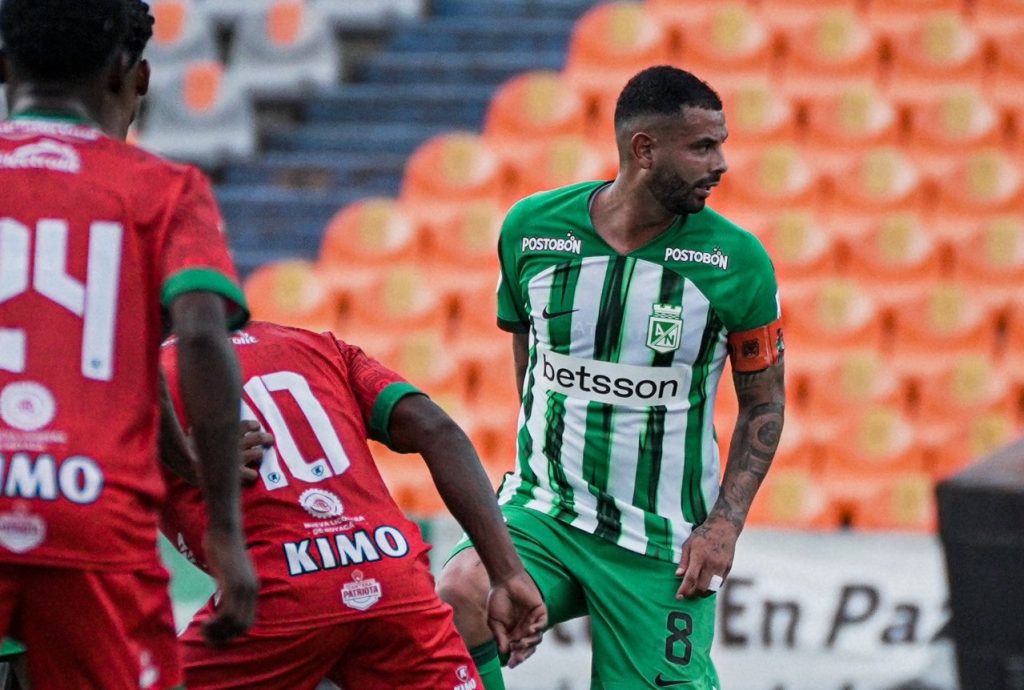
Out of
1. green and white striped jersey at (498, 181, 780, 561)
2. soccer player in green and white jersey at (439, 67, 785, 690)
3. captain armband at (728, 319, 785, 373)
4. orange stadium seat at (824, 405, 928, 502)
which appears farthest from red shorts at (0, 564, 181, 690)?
orange stadium seat at (824, 405, 928, 502)

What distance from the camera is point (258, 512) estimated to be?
3484 millimetres

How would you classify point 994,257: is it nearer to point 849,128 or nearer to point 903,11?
point 849,128

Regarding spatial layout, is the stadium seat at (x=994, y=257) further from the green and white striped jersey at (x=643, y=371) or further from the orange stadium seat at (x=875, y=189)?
the green and white striped jersey at (x=643, y=371)

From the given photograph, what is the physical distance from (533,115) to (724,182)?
1.30 meters

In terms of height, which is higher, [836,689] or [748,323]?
[748,323]

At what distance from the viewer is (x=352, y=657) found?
3.59 m

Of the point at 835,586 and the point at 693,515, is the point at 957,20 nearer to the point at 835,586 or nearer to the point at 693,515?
the point at 835,586

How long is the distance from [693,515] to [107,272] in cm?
188

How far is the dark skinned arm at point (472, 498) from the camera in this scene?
3.51m

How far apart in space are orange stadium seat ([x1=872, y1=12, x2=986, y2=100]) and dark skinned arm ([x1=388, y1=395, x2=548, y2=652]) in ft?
21.0

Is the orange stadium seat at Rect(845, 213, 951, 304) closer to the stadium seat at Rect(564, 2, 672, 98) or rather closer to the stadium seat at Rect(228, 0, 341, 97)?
the stadium seat at Rect(564, 2, 672, 98)

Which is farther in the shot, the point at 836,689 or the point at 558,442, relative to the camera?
the point at 836,689

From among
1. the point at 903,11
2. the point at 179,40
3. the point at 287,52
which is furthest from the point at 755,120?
the point at 179,40

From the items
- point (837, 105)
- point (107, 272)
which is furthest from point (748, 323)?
point (837, 105)
